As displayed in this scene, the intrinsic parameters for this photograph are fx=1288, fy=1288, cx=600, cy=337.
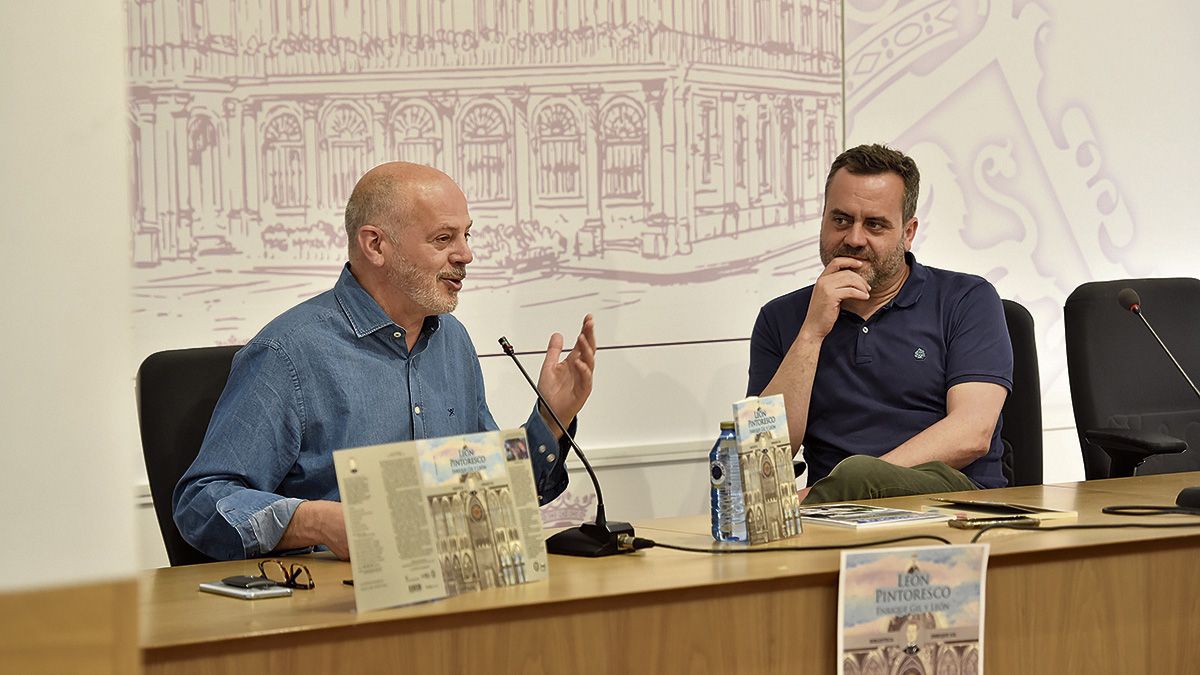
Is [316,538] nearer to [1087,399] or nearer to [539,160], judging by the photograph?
[539,160]

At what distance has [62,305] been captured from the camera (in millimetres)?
384

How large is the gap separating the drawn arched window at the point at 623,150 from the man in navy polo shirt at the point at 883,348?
509 mm

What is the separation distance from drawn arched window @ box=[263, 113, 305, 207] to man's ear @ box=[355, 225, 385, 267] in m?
0.66

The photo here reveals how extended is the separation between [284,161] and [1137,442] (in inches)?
75.1

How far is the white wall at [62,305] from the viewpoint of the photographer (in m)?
0.38

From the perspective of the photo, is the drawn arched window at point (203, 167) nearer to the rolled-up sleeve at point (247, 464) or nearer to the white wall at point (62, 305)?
the rolled-up sleeve at point (247, 464)

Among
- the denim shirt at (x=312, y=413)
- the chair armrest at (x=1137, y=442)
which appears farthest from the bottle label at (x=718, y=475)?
the chair armrest at (x=1137, y=442)

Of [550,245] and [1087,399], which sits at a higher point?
[550,245]

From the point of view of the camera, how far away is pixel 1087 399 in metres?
2.89

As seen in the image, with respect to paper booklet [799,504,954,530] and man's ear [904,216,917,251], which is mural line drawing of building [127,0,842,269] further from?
paper booklet [799,504,954,530]

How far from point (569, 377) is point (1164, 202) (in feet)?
7.69

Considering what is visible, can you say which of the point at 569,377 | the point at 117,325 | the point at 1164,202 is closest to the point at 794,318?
the point at 569,377

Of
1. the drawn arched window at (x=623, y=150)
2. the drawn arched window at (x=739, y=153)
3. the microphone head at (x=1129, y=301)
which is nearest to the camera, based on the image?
the microphone head at (x=1129, y=301)

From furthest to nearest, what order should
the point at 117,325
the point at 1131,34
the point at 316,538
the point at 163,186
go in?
the point at 1131,34, the point at 163,186, the point at 316,538, the point at 117,325
